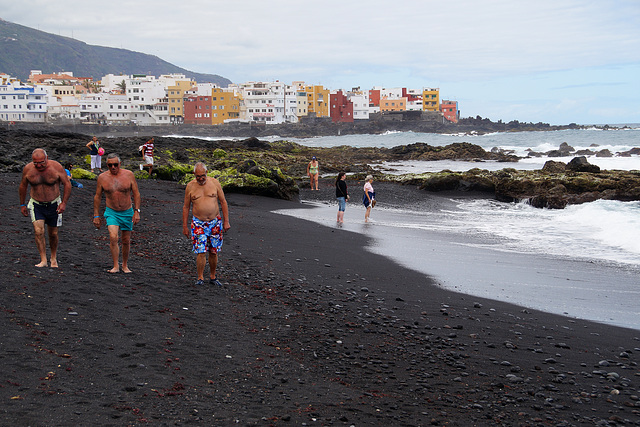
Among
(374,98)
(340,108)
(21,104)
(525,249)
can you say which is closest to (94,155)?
(525,249)

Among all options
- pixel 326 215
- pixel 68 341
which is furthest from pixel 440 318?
pixel 326 215

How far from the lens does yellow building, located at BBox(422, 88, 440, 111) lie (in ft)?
461

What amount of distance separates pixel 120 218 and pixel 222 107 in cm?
10999

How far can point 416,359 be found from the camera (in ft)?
18.6

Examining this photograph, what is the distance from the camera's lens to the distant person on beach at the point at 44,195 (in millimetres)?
7438

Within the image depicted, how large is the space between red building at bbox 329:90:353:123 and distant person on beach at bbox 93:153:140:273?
399ft

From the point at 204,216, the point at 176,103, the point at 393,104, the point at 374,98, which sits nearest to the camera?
the point at 204,216

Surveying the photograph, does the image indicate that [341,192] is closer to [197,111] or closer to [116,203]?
[116,203]

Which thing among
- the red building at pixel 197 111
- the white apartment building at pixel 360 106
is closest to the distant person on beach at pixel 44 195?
the red building at pixel 197 111

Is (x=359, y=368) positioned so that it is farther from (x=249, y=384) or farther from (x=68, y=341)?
(x=68, y=341)

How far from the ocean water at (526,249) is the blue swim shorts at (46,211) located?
605 centimetres

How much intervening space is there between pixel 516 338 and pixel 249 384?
11.0ft

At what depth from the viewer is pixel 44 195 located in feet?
24.7

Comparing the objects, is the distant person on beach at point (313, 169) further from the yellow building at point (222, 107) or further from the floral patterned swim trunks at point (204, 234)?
the yellow building at point (222, 107)
